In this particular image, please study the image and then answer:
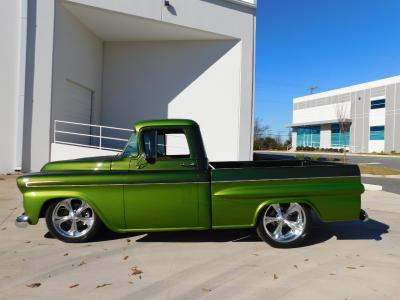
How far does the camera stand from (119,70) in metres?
17.1

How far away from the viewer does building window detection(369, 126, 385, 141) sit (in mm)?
53125

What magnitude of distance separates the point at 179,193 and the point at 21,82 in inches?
358

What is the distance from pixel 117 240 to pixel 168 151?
153 centimetres

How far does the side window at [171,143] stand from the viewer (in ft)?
17.8

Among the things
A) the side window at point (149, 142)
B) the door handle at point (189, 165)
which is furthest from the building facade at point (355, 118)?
the side window at point (149, 142)

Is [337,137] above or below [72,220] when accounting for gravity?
above

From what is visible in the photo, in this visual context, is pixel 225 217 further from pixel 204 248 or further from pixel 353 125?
pixel 353 125

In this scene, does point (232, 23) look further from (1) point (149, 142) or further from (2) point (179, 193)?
(2) point (179, 193)

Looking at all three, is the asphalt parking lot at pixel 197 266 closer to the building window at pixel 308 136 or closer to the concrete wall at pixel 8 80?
the concrete wall at pixel 8 80

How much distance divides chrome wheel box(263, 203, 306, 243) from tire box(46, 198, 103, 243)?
2435 millimetres

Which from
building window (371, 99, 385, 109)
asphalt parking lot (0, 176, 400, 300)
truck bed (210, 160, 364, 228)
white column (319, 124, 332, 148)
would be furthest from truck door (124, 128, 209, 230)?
white column (319, 124, 332, 148)

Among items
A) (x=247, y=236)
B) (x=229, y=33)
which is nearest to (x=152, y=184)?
(x=247, y=236)

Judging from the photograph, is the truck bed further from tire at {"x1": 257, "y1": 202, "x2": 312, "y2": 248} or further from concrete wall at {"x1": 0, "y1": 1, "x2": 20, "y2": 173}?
concrete wall at {"x1": 0, "y1": 1, "x2": 20, "y2": 173}

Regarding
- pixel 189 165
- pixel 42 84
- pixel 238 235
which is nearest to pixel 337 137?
pixel 42 84
